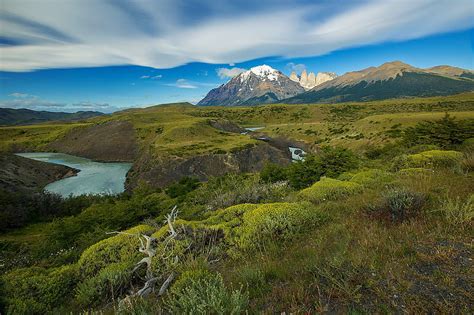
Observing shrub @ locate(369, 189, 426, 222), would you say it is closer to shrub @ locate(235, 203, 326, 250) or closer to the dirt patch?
shrub @ locate(235, 203, 326, 250)

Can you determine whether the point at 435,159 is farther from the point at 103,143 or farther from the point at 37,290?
the point at 103,143

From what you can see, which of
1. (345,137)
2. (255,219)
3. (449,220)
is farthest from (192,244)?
(345,137)

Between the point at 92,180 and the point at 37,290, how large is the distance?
236 ft

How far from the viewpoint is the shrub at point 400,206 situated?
22.2 ft

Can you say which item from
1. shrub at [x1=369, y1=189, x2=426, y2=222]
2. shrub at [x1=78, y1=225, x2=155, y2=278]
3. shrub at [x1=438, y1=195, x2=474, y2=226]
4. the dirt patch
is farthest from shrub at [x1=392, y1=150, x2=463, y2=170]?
the dirt patch

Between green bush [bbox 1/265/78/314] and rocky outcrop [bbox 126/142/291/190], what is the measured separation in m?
48.9

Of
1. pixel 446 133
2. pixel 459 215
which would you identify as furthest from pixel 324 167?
pixel 446 133

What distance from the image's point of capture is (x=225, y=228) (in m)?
8.77

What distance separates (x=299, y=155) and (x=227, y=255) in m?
74.0

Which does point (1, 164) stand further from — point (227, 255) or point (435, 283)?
point (435, 283)

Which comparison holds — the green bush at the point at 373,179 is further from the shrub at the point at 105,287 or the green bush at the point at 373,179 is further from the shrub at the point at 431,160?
the shrub at the point at 105,287

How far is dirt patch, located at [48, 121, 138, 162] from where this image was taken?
93.9 meters

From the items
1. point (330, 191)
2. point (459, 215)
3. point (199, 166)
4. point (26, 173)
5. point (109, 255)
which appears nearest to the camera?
point (459, 215)

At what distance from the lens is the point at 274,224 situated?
26.1 ft
